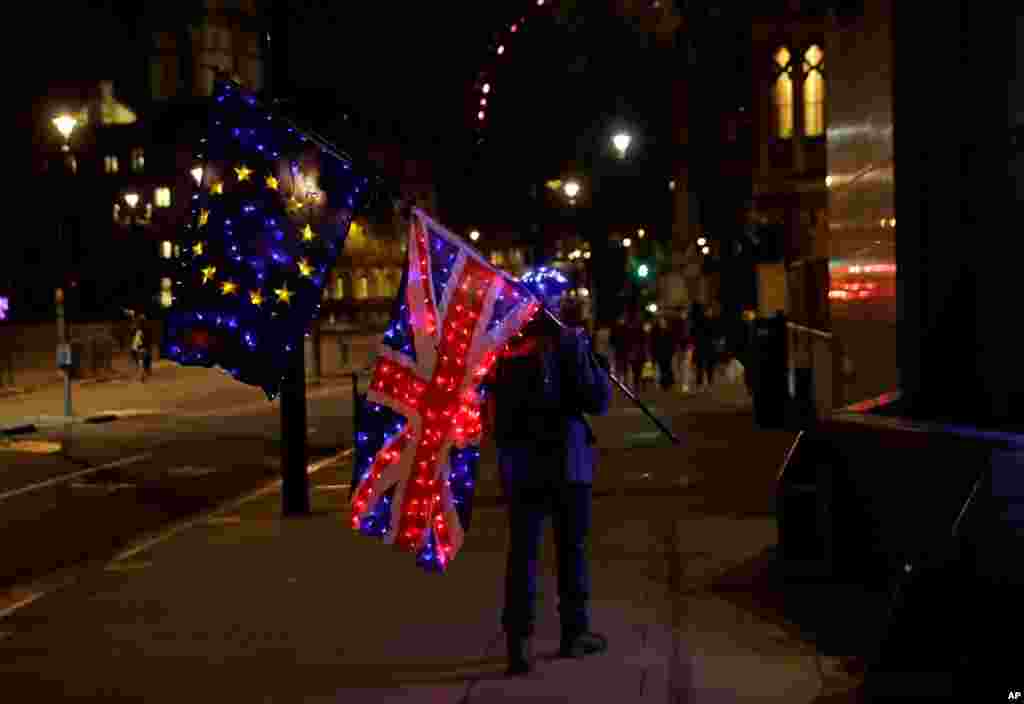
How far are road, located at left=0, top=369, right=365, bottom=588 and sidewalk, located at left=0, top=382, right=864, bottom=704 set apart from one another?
1315 mm

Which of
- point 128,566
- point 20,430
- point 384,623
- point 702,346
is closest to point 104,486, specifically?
point 128,566

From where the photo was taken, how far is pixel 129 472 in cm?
1789

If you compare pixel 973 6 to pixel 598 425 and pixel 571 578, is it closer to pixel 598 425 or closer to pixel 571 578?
pixel 571 578

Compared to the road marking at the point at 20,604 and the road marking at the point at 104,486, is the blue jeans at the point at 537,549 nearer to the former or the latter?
the road marking at the point at 20,604

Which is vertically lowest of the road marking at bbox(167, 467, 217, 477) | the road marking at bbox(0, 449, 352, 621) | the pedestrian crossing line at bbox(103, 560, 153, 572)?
the road marking at bbox(167, 467, 217, 477)

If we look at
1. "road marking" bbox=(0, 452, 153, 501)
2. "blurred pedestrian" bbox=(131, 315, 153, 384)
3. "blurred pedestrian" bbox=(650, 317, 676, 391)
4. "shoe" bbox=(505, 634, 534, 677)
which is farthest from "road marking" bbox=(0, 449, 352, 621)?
"blurred pedestrian" bbox=(131, 315, 153, 384)

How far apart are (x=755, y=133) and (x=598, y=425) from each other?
53.5ft

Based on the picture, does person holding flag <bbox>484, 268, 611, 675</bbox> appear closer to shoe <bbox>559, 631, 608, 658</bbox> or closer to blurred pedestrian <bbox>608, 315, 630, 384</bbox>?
shoe <bbox>559, 631, 608, 658</bbox>

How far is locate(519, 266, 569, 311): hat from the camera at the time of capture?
6.99m

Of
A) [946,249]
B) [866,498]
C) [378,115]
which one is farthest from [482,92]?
[378,115]

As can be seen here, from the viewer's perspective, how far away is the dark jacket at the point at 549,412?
6.68 meters

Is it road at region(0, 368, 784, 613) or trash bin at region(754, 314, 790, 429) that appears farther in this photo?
trash bin at region(754, 314, 790, 429)

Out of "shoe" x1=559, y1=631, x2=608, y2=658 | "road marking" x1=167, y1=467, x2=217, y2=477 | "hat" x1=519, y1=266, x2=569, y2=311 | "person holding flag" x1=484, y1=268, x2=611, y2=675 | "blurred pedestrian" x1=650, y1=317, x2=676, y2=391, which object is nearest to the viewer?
"person holding flag" x1=484, y1=268, x2=611, y2=675

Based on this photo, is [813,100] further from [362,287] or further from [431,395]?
[362,287]
